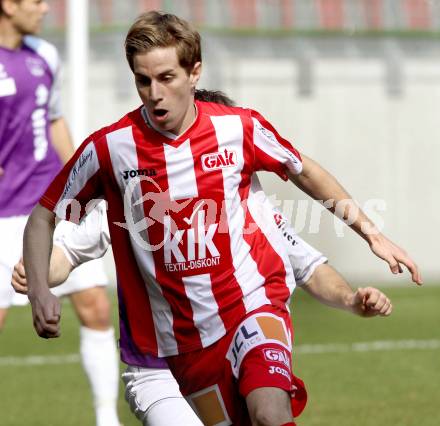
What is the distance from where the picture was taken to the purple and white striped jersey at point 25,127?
6676 millimetres

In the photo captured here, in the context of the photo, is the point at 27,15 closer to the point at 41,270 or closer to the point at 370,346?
the point at 41,270

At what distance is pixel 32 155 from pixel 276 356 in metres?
2.89

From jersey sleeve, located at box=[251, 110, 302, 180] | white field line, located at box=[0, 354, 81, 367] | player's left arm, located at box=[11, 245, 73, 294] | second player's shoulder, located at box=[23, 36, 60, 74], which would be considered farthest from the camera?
white field line, located at box=[0, 354, 81, 367]

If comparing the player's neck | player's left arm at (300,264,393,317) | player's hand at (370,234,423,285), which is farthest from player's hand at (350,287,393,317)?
the player's neck

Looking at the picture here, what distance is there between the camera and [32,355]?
9.66 m

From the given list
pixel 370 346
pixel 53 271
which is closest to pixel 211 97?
pixel 53 271

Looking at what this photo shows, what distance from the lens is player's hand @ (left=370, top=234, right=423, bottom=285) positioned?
4.39m

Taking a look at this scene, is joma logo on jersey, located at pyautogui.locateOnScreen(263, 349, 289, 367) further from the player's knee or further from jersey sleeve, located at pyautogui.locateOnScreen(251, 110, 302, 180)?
the player's knee

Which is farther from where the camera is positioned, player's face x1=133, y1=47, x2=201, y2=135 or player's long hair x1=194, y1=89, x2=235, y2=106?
player's long hair x1=194, y1=89, x2=235, y2=106

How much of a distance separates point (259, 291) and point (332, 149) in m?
12.5

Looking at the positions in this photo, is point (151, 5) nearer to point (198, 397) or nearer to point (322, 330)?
point (322, 330)

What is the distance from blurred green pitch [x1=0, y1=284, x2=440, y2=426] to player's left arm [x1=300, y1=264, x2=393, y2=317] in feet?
6.79

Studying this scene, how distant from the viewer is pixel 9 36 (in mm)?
6789

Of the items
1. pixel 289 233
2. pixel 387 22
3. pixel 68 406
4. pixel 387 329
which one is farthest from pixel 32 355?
pixel 387 22
